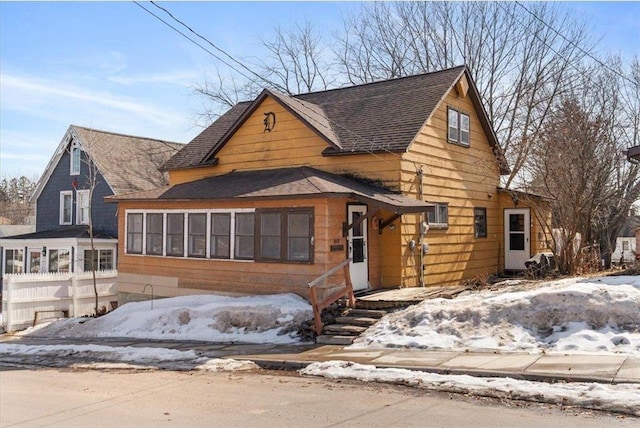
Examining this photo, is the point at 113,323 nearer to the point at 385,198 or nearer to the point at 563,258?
the point at 385,198

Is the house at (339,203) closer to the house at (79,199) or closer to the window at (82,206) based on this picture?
the house at (79,199)

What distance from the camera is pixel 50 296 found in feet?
62.7

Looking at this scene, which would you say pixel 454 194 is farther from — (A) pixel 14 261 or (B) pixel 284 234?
(A) pixel 14 261

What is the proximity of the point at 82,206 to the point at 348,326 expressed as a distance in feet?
71.1

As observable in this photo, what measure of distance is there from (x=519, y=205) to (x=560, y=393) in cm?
1392

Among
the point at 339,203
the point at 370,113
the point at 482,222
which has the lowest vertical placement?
the point at 482,222

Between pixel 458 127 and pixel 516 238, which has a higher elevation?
pixel 458 127

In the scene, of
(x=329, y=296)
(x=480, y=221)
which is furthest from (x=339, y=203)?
(x=480, y=221)

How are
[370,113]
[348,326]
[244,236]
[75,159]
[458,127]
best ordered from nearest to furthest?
1. [348,326]
2. [244,236]
3. [370,113]
4. [458,127]
5. [75,159]

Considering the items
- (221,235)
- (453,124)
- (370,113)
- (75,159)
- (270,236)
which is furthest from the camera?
(75,159)

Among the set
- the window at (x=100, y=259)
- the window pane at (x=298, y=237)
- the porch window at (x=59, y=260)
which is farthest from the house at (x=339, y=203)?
the porch window at (x=59, y=260)

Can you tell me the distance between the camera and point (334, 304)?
13125 millimetres

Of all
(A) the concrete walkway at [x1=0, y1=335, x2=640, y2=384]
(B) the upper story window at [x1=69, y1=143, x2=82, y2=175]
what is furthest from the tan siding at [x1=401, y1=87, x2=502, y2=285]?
(B) the upper story window at [x1=69, y1=143, x2=82, y2=175]

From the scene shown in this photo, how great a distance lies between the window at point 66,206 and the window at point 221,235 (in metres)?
17.2
